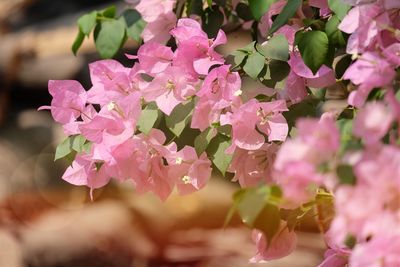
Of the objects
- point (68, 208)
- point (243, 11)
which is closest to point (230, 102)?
point (243, 11)

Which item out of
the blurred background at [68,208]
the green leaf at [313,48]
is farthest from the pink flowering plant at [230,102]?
the blurred background at [68,208]

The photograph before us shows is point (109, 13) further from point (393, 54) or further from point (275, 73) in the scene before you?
point (393, 54)

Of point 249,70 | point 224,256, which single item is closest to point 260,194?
point 249,70

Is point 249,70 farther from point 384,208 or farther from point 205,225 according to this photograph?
point 205,225

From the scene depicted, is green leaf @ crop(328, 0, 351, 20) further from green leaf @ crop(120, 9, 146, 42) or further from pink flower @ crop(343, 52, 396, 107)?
green leaf @ crop(120, 9, 146, 42)

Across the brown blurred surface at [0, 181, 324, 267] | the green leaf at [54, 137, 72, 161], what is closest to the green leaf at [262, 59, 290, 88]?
the green leaf at [54, 137, 72, 161]

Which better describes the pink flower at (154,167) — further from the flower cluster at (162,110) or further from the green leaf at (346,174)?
the green leaf at (346,174)
